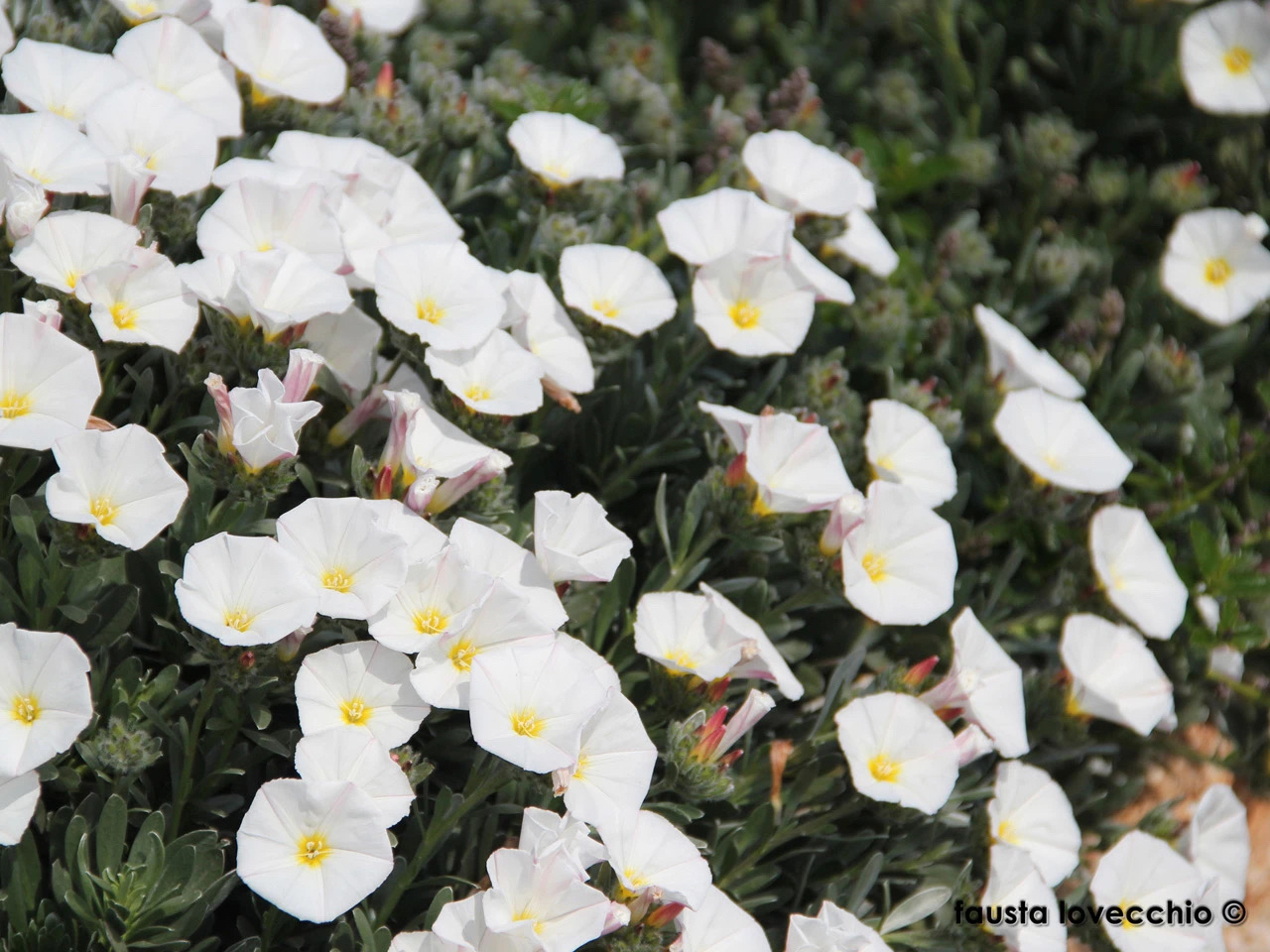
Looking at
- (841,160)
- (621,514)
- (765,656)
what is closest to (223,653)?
(765,656)

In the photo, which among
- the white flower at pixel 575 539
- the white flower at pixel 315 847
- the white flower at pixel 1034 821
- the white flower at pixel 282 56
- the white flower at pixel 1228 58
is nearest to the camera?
the white flower at pixel 315 847

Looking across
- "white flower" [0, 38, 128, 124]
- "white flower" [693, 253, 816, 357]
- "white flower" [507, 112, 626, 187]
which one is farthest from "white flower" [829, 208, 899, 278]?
"white flower" [0, 38, 128, 124]

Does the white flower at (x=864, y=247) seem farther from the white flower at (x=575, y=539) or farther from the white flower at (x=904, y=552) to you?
the white flower at (x=575, y=539)

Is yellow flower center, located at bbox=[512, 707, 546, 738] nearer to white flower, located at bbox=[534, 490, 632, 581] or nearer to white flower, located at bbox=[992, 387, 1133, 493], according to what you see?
white flower, located at bbox=[534, 490, 632, 581]

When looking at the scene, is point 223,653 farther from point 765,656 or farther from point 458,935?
point 765,656

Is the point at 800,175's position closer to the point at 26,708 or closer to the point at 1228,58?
the point at 1228,58

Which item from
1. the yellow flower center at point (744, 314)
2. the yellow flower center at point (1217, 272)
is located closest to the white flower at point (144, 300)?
the yellow flower center at point (744, 314)
